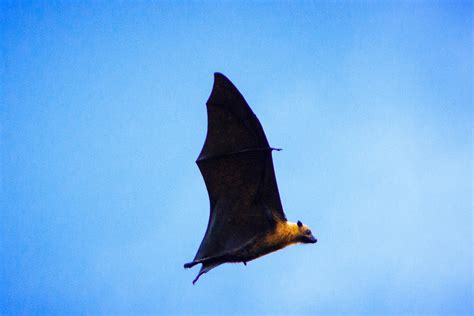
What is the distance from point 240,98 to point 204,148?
1.29 m

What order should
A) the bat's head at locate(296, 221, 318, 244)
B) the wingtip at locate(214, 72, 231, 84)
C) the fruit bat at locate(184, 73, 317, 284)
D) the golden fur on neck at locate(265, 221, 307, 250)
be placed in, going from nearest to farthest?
the wingtip at locate(214, 72, 231, 84), the fruit bat at locate(184, 73, 317, 284), the golden fur on neck at locate(265, 221, 307, 250), the bat's head at locate(296, 221, 318, 244)

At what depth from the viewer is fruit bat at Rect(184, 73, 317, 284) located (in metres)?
8.16

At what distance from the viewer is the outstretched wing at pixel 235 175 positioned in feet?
27.1

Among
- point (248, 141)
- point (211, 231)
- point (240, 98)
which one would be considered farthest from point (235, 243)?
point (240, 98)

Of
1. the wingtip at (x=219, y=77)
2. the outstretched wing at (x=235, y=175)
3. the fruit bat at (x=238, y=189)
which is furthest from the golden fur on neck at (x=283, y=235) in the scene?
the wingtip at (x=219, y=77)

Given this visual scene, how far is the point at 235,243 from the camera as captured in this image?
27.0 feet

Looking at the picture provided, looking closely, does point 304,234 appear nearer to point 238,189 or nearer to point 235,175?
point 238,189

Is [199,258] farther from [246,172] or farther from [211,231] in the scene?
[246,172]

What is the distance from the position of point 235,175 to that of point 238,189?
0.85 feet

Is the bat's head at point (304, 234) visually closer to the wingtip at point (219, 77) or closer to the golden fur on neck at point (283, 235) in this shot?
the golden fur on neck at point (283, 235)

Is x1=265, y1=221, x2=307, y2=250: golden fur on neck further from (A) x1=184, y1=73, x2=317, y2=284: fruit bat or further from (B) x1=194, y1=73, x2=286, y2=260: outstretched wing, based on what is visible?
(B) x1=194, y1=73, x2=286, y2=260: outstretched wing

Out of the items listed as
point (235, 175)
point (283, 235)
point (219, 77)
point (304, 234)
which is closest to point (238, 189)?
point (235, 175)

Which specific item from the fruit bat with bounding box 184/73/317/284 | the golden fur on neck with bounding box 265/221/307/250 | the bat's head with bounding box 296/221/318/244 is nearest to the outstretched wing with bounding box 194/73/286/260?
the fruit bat with bounding box 184/73/317/284

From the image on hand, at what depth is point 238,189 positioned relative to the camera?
341 inches
